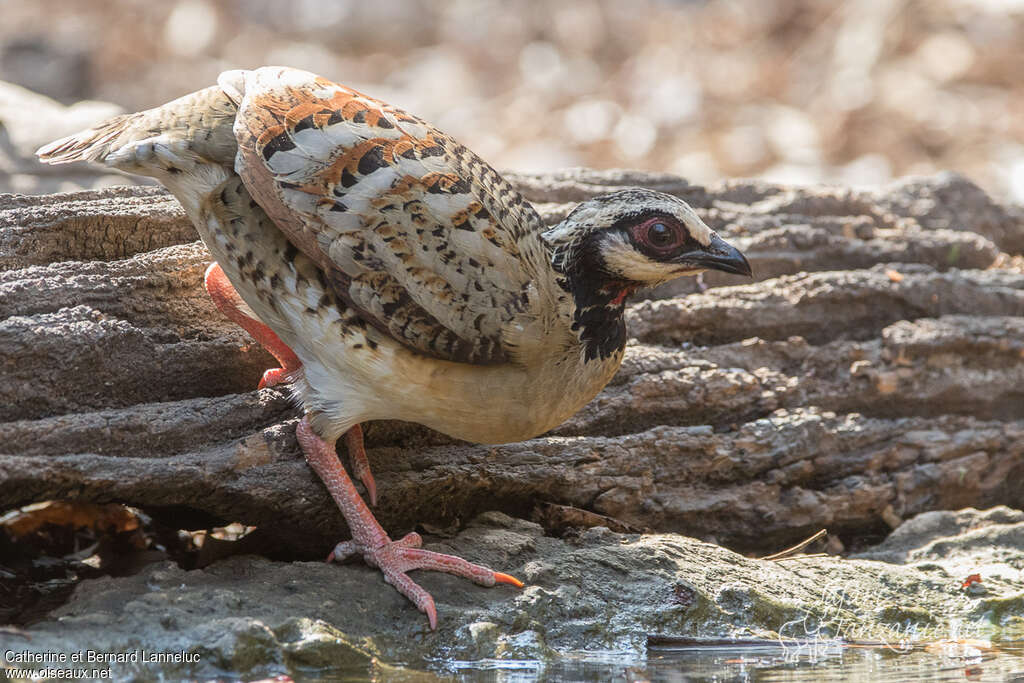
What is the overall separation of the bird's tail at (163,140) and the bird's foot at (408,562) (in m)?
1.74

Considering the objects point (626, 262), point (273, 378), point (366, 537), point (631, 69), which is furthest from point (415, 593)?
point (631, 69)

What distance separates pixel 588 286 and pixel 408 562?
1.44m

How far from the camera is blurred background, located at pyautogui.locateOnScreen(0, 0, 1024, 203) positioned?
1273 centimetres

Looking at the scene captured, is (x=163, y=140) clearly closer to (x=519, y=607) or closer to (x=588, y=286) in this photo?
(x=588, y=286)

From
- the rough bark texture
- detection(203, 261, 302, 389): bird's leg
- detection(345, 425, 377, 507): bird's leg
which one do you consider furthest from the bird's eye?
detection(203, 261, 302, 389): bird's leg

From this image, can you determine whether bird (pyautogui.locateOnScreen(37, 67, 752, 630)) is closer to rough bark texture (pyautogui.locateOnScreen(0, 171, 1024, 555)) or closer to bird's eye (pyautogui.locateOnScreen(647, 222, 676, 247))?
bird's eye (pyautogui.locateOnScreen(647, 222, 676, 247))

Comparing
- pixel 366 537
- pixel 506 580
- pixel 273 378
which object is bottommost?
pixel 506 580

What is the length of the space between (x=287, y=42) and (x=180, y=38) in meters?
1.39

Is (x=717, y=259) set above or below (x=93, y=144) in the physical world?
below

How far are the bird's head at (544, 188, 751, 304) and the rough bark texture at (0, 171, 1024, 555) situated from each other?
99 cm

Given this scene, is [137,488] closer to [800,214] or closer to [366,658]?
[366,658]

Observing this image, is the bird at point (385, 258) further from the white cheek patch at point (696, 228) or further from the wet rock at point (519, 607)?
the wet rock at point (519, 607)

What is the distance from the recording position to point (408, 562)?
4793 millimetres

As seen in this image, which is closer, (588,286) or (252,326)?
(588,286)
